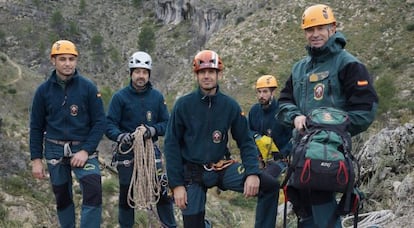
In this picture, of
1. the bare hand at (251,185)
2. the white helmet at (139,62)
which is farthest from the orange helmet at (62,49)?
the bare hand at (251,185)

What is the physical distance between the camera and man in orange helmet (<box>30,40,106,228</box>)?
5.18 metres

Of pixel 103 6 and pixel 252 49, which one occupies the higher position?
pixel 103 6

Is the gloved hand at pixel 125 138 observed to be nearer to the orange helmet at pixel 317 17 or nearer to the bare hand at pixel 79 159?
the bare hand at pixel 79 159

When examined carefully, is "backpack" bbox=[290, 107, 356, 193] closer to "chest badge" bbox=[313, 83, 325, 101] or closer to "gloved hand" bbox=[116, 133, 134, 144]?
"chest badge" bbox=[313, 83, 325, 101]

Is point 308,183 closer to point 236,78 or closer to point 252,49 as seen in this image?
point 236,78

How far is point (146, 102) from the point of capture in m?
5.98

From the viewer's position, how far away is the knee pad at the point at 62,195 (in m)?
5.30

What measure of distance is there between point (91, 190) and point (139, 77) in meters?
1.62

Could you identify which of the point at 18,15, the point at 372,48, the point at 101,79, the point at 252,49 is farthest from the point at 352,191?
the point at 18,15

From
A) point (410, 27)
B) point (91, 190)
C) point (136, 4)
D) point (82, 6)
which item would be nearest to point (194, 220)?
point (91, 190)

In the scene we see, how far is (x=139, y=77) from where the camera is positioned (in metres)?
5.94

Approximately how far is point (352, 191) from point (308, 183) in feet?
1.32

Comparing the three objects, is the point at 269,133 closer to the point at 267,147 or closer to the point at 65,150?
the point at 267,147

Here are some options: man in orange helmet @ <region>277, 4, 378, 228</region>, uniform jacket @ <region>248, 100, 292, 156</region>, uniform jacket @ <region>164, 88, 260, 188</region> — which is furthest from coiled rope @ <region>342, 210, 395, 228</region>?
uniform jacket @ <region>164, 88, 260, 188</region>
